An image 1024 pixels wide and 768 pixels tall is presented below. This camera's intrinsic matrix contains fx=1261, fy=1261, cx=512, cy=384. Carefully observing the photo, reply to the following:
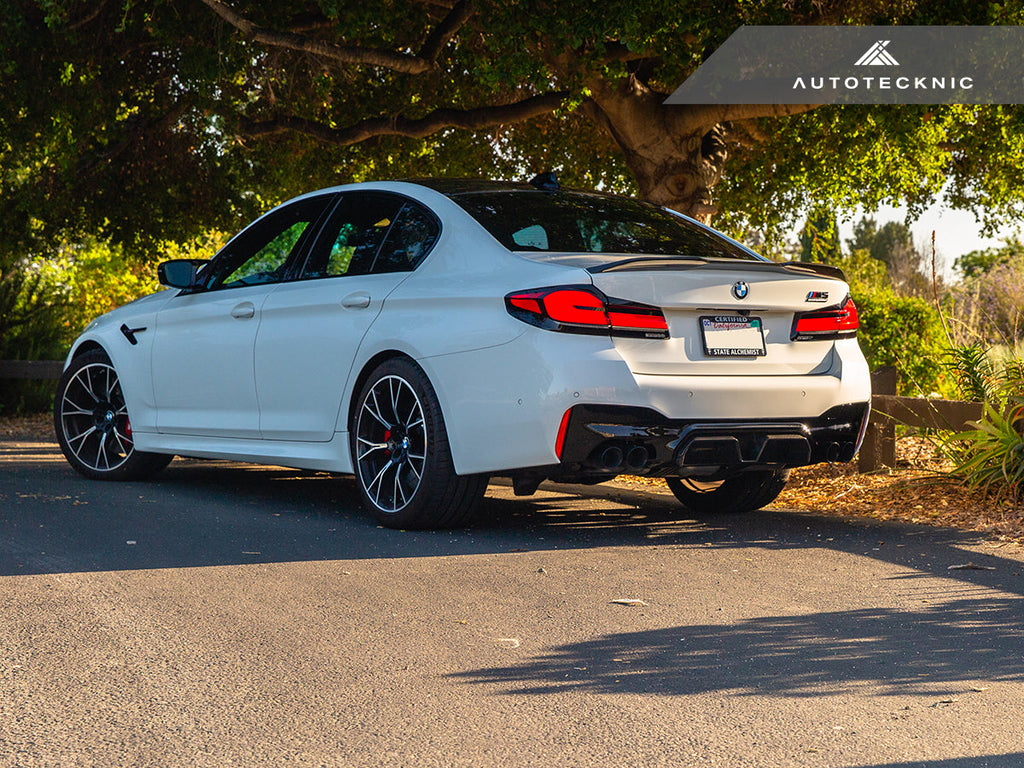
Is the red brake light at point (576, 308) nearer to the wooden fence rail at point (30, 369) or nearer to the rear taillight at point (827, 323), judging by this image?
the rear taillight at point (827, 323)

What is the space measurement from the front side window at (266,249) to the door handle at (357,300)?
0.78 m

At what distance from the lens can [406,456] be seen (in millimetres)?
6340

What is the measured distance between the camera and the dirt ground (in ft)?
22.6

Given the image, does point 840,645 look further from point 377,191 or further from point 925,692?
point 377,191

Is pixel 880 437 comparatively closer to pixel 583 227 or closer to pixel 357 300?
pixel 583 227

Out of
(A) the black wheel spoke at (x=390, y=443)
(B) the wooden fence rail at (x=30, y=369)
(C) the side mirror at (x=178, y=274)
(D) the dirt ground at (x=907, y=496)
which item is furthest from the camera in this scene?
(B) the wooden fence rail at (x=30, y=369)

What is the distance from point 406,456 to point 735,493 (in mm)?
2095

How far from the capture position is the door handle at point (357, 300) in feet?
21.5

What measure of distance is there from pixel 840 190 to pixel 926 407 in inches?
274

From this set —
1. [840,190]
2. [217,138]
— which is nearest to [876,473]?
[840,190]

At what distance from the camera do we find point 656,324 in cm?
574

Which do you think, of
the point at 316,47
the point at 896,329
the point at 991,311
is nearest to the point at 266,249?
the point at 316,47

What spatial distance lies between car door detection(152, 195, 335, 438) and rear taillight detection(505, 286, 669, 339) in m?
2.08

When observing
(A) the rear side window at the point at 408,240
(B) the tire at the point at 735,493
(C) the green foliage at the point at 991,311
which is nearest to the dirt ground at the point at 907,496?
(B) the tire at the point at 735,493
